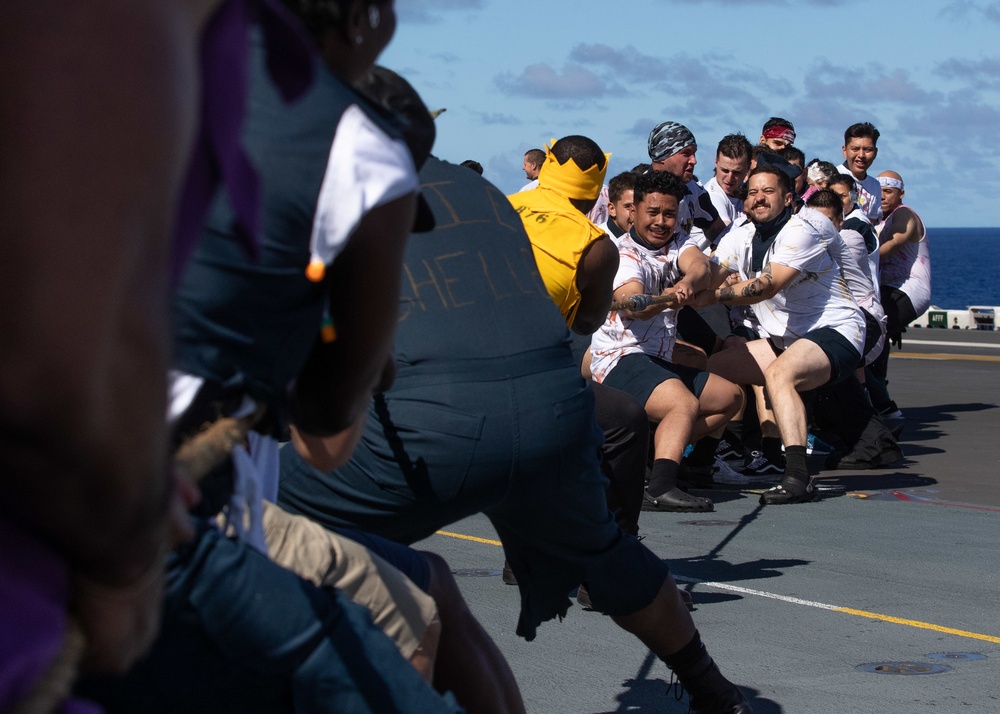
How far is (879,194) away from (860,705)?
26.4 feet

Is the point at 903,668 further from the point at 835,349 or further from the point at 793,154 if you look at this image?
the point at 793,154

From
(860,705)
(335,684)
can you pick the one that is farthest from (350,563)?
(860,705)

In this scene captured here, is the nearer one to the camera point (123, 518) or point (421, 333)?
point (123, 518)

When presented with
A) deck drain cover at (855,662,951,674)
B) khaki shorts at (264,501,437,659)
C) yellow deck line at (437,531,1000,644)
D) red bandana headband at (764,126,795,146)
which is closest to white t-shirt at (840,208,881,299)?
red bandana headband at (764,126,795,146)

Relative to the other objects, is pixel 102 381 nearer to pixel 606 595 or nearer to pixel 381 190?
pixel 381 190

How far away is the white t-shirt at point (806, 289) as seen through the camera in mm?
8508

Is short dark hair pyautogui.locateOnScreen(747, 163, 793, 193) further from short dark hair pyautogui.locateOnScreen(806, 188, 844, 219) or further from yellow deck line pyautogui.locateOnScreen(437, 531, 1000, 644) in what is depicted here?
yellow deck line pyautogui.locateOnScreen(437, 531, 1000, 644)

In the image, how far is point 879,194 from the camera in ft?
37.9

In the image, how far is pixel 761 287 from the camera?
8477 mm

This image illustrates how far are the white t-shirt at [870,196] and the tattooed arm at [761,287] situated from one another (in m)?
3.14

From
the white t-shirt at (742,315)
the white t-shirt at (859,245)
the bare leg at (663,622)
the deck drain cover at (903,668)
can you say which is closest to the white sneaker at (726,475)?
the white t-shirt at (742,315)

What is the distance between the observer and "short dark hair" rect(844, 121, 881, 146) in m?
11.4

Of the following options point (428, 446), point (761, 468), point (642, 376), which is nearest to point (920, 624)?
point (642, 376)

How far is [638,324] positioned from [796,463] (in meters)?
1.39
